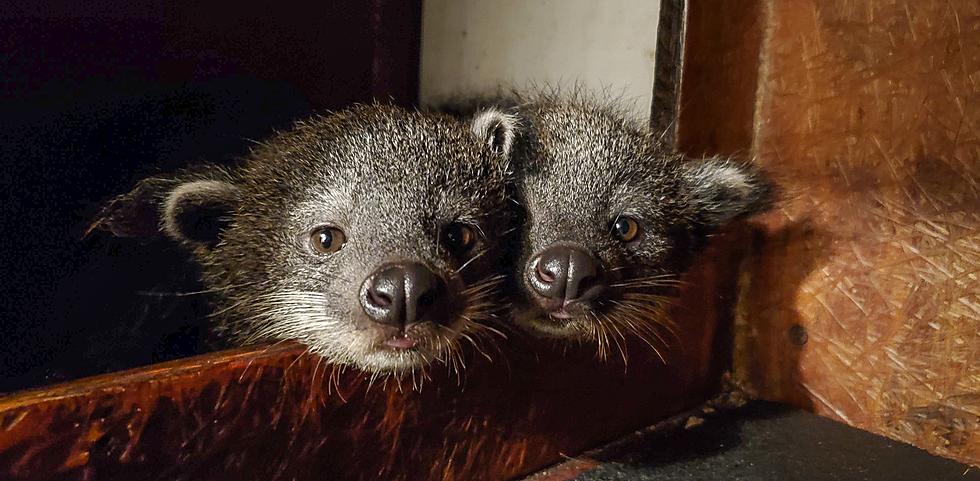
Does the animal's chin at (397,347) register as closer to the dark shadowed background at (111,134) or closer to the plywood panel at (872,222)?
the dark shadowed background at (111,134)

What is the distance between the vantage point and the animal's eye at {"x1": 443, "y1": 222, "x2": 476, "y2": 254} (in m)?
1.90

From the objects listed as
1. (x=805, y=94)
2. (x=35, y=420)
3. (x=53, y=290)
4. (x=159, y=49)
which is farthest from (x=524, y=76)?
(x=35, y=420)

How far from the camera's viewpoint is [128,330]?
237 cm

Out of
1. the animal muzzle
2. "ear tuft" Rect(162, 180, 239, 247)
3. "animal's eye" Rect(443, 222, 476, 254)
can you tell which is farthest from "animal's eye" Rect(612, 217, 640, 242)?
"ear tuft" Rect(162, 180, 239, 247)

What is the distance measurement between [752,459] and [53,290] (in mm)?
2103

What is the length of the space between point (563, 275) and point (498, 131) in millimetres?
470

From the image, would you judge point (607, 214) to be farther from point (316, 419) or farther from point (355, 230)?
point (316, 419)

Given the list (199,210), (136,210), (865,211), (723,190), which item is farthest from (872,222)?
(136,210)

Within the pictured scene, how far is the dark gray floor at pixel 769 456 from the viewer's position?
6.59 ft

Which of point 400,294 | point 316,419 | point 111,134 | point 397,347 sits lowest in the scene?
point 316,419

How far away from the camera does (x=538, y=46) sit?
3.14m

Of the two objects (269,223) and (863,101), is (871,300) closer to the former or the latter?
(863,101)

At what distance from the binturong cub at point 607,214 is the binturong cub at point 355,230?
11 centimetres

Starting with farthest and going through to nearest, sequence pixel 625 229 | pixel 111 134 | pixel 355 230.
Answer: pixel 111 134
pixel 625 229
pixel 355 230
